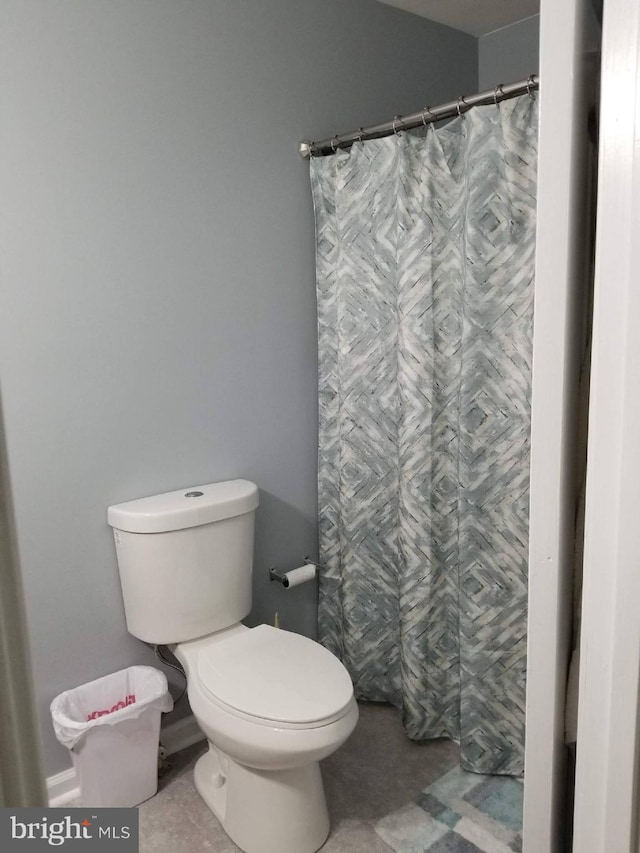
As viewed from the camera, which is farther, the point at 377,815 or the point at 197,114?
the point at 197,114

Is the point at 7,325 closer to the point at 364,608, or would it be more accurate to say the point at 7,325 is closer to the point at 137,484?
the point at 137,484

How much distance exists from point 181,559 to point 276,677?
42cm

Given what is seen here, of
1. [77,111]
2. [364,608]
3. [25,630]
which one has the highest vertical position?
[77,111]

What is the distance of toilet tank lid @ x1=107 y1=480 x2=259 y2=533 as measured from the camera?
180 centimetres

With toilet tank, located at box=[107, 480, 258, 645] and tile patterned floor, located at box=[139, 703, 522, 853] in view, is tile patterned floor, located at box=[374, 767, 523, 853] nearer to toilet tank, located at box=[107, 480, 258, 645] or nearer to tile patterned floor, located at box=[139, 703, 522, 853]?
tile patterned floor, located at box=[139, 703, 522, 853]

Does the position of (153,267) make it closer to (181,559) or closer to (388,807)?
(181,559)

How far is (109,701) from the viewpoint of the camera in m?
1.92

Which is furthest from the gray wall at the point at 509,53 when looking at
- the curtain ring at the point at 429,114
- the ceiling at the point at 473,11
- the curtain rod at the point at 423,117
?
the curtain ring at the point at 429,114

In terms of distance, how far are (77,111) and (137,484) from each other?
3.32 ft

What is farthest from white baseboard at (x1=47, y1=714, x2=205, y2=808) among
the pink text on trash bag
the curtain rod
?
the curtain rod

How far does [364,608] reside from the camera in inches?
89.6

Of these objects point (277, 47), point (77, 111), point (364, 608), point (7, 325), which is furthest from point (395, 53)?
point (364, 608)

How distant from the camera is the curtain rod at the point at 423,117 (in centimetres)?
164

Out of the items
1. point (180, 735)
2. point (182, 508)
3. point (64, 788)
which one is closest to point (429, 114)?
point (182, 508)
